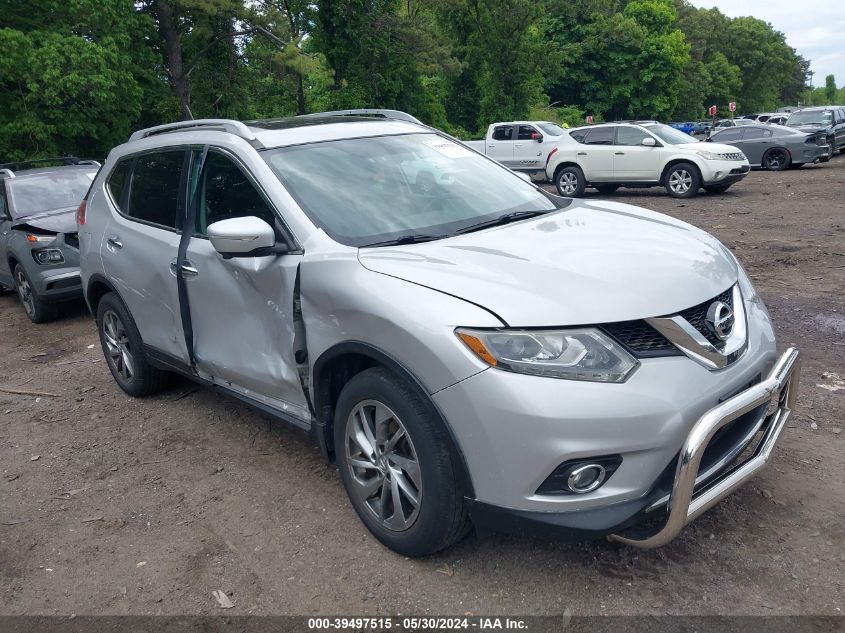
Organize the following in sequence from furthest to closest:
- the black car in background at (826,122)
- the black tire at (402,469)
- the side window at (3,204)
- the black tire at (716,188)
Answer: the black car in background at (826,122) < the black tire at (716,188) < the side window at (3,204) < the black tire at (402,469)

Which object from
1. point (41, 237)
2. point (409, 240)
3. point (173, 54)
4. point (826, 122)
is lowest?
point (41, 237)

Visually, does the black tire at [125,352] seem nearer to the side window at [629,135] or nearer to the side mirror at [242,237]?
the side mirror at [242,237]

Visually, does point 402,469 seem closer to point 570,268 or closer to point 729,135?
point 570,268

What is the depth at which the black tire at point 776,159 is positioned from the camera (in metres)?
20.2

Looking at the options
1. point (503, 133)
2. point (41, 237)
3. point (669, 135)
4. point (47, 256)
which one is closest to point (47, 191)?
point (41, 237)

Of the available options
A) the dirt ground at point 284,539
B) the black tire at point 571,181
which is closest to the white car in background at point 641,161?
the black tire at point 571,181

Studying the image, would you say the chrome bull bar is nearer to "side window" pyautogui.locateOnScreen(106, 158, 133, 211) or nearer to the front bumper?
the front bumper

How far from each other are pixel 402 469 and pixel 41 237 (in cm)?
659

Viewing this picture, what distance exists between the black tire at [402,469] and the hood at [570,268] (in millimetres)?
455

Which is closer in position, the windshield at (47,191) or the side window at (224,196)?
the side window at (224,196)

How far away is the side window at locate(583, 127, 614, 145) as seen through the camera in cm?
1664

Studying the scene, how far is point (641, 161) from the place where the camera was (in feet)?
52.5

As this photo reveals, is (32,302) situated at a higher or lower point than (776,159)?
lower

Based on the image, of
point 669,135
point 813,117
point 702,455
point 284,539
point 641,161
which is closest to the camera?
point 702,455
